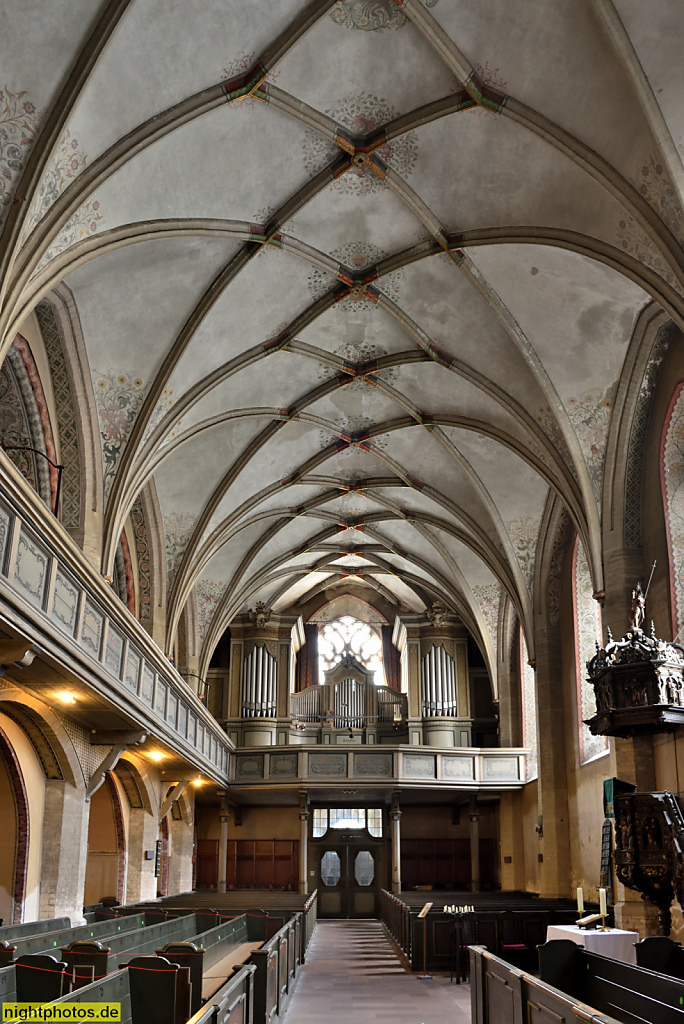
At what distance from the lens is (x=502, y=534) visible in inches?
707

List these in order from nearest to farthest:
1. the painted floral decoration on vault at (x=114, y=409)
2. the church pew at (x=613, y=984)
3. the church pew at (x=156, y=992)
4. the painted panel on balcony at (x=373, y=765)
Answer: the church pew at (x=613, y=984) → the church pew at (x=156, y=992) → the painted floral decoration on vault at (x=114, y=409) → the painted panel on balcony at (x=373, y=765)

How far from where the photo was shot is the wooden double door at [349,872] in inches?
967

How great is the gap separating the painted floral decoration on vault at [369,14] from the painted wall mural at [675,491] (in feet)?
18.5

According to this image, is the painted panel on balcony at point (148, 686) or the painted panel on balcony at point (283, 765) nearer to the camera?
the painted panel on balcony at point (148, 686)

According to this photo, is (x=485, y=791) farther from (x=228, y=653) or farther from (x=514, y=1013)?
(x=514, y=1013)

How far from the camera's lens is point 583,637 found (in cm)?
1638

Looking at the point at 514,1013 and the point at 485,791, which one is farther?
the point at 485,791

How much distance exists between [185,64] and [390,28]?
87.7 inches

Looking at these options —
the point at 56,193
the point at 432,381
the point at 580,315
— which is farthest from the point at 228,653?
the point at 56,193

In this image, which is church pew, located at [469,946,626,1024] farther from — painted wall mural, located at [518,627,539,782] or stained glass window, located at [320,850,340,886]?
stained glass window, located at [320,850,340,886]

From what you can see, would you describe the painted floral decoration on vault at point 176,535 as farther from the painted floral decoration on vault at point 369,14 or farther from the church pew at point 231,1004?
the church pew at point 231,1004

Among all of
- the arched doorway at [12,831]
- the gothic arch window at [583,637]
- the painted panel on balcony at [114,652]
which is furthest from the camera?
the gothic arch window at [583,637]

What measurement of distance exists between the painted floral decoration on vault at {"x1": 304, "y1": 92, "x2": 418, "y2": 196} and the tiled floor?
9.72 meters

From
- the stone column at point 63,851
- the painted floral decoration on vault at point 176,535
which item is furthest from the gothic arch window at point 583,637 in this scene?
the stone column at point 63,851
